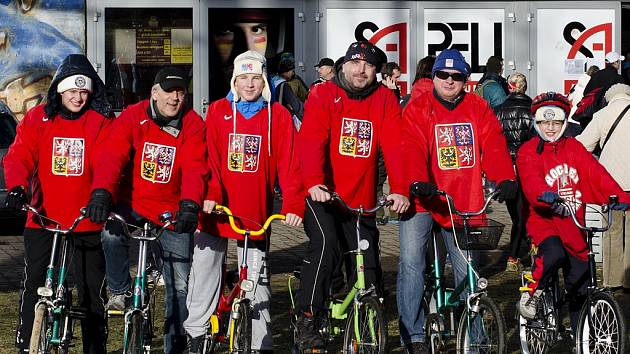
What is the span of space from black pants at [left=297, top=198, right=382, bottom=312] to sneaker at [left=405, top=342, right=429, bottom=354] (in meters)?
0.42

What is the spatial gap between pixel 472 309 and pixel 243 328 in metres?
1.27

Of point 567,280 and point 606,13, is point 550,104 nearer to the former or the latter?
point 567,280

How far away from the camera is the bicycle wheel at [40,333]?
7734mm

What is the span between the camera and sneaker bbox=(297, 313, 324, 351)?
335 inches

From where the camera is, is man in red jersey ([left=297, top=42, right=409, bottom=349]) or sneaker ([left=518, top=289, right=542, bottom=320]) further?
sneaker ([left=518, top=289, right=542, bottom=320])

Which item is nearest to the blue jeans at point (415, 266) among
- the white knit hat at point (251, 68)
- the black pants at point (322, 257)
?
the black pants at point (322, 257)

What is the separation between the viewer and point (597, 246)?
45.0 feet

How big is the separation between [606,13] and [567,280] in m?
12.8

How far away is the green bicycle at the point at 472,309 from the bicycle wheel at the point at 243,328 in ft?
3.80

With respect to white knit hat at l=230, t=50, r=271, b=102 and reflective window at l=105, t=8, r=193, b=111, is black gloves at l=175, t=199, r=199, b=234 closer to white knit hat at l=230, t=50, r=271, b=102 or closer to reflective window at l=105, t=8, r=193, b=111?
white knit hat at l=230, t=50, r=271, b=102

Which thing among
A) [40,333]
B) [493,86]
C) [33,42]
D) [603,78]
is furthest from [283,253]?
[33,42]

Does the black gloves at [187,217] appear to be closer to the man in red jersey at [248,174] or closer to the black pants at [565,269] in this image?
the man in red jersey at [248,174]

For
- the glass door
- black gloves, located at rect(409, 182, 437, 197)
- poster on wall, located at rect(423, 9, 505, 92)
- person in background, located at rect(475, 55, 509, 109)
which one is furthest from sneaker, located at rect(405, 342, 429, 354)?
poster on wall, located at rect(423, 9, 505, 92)

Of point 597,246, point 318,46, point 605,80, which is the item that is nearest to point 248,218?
point 597,246
